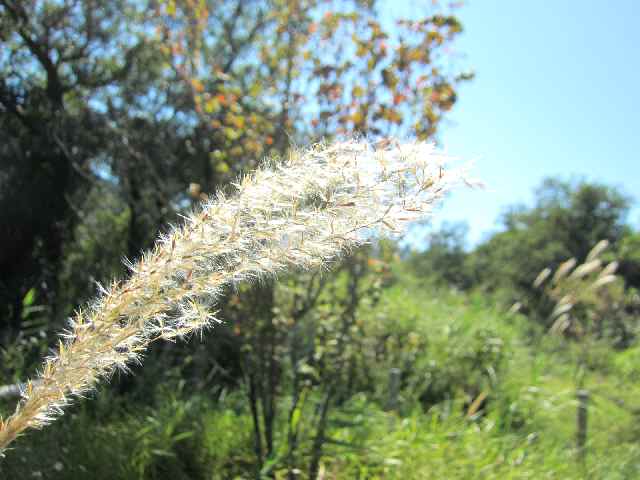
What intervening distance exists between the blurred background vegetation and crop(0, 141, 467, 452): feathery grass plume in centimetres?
75

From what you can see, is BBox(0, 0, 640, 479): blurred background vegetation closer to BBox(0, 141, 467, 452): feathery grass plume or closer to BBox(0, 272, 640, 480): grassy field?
BBox(0, 272, 640, 480): grassy field

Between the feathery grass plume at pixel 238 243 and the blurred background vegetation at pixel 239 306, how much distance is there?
745 millimetres

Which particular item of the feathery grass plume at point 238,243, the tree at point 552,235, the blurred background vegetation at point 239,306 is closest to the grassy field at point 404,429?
the blurred background vegetation at point 239,306

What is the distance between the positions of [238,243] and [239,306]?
227 centimetres

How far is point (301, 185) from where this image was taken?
0.98 m

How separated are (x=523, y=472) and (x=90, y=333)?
3.03 m

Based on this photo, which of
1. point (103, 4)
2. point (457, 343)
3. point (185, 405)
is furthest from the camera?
point (457, 343)

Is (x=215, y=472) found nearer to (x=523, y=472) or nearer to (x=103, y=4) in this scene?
(x=523, y=472)

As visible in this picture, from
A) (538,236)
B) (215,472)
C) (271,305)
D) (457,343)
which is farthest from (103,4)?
(538,236)

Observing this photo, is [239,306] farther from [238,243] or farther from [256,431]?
[238,243]

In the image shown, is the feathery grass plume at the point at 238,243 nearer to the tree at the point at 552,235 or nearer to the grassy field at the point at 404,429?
the grassy field at the point at 404,429

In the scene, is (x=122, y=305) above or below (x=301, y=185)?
below

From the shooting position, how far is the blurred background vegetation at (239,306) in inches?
116

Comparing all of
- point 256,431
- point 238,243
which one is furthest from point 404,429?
point 238,243
